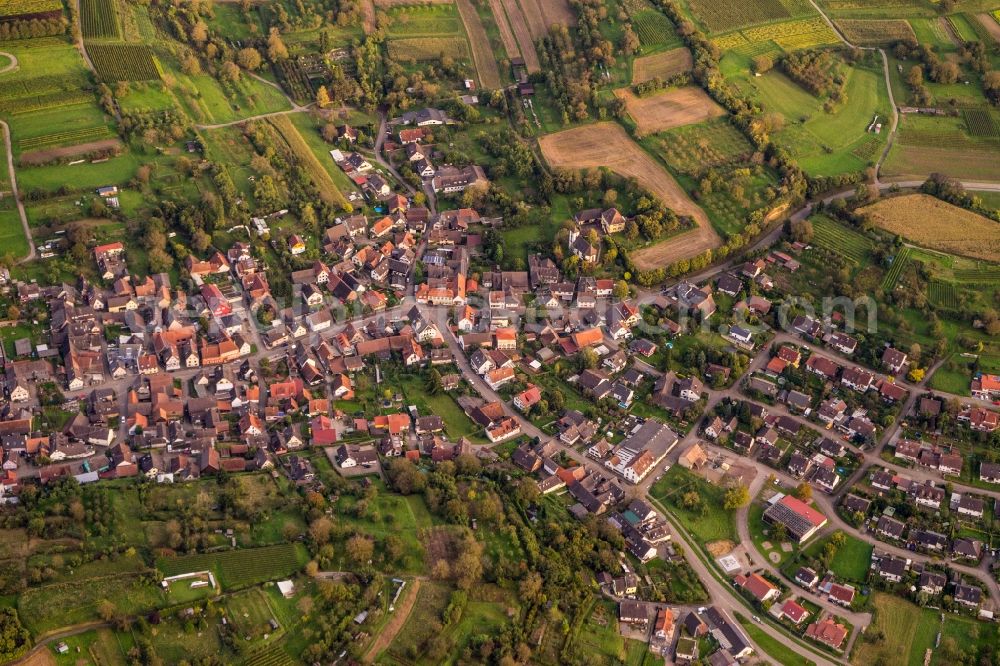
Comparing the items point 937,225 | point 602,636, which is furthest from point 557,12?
point 602,636

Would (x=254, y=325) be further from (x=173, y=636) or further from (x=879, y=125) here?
(x=879, y=125)

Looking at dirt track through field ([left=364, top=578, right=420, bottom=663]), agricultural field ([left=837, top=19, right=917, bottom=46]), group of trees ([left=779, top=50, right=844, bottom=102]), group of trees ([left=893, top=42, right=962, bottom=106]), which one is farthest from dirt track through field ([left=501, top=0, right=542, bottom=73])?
dirt track through field ([left=364, top=578, right=420, bottom=663])

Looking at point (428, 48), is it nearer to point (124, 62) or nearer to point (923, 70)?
point (124, 62)

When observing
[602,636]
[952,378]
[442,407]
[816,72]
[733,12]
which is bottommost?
[602,636]

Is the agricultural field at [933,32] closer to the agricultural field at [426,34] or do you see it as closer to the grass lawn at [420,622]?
the agricultural field at [426,34]

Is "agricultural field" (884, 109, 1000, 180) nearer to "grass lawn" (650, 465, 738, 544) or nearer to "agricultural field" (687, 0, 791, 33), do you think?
"agricultural field" (687, 0, 791, 33)

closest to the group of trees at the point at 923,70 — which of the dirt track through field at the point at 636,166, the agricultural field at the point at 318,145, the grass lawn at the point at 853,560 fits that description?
the dirt track through field at the point at 636,166
